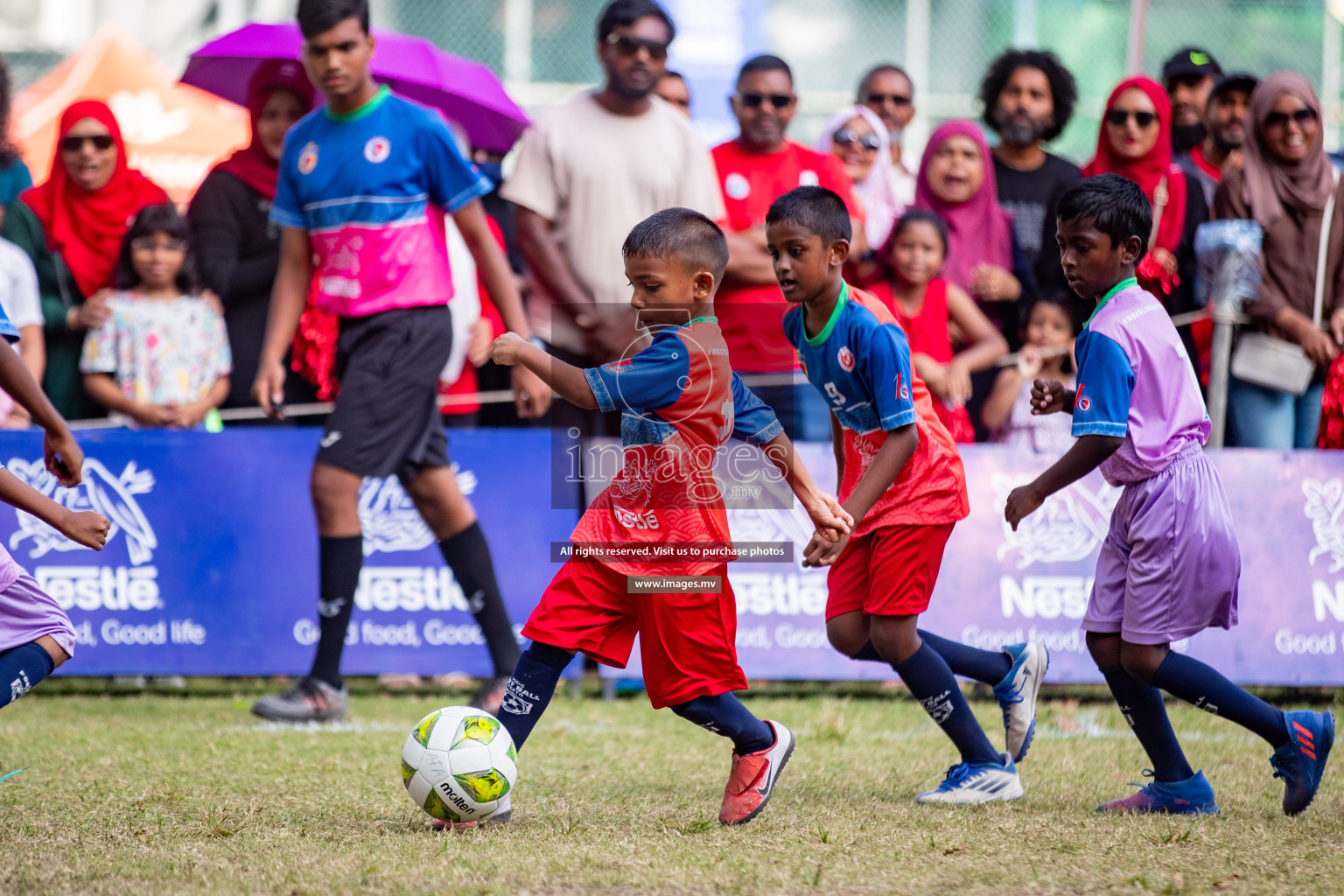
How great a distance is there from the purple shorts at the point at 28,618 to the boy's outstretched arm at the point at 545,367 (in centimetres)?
136

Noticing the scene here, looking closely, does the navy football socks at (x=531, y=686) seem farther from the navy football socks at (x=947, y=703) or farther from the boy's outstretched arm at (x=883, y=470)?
the navy football socks at (x=947, y=703)

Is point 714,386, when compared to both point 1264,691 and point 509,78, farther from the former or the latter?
point 509,78

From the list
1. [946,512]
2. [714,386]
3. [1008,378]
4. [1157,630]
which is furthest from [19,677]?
[1008,378]

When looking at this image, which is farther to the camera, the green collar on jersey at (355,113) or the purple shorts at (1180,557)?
the green collar on jersey at (355,113)

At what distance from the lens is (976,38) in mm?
18109

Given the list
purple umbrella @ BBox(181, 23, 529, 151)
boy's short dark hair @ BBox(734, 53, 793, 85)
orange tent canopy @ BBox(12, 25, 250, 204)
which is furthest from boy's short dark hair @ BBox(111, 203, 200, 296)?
orange tent canopy @ BBox(12, 25, 250, 204)

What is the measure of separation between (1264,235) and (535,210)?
3.28 metres

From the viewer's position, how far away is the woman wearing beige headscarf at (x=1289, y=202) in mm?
6594

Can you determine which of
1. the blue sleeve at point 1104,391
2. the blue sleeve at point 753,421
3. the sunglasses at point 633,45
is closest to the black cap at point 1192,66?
the sunglasses at point 633,45

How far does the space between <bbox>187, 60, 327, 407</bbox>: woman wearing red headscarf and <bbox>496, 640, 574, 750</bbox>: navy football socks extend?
350cm

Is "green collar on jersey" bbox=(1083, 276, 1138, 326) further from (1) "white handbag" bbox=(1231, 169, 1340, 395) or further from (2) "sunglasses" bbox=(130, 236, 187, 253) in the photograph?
(2) "sunglasses" bbox=(130, 236, 187, 253)

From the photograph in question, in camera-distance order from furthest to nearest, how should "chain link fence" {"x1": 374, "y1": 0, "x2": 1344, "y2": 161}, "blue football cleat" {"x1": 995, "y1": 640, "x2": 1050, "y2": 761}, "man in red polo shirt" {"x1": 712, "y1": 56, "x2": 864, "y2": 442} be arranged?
"chain link fence" {"x1": 374, "y1": 0, "x2": 1344, "y2": 161} < "man in red polo shirt" {"x1": 712, "y1": 56, "x2": 864, "y2": 442} < "blue football cleat" {"x1": 995, "y1": 640, "x2": 1050, "y2": 761}

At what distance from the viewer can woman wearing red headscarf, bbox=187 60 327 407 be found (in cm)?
716

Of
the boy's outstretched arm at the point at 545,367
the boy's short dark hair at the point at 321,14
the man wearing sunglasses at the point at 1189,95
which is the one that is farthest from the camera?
the man wearing sunglasses at the point at 1189,95
